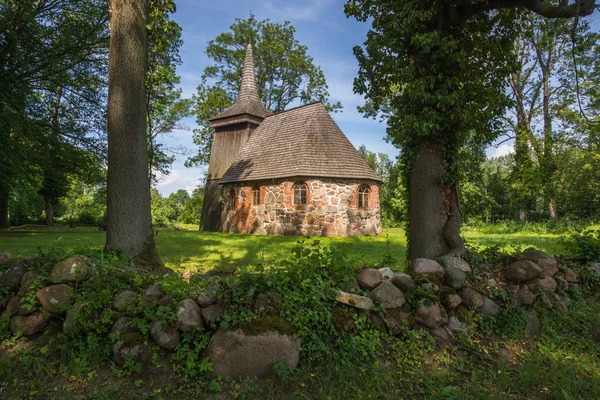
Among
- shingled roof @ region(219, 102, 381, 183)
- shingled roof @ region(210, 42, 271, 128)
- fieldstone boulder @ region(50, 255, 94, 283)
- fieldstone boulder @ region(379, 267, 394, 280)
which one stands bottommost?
fieldstone boulder @ region(379, 267, 394, 280)

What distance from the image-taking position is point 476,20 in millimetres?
5648

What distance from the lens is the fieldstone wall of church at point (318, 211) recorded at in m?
16.2

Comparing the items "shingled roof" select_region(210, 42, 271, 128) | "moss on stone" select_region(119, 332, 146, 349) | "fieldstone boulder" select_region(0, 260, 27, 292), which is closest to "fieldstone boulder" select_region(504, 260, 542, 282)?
"moss on stone" select_region(119, 332, 146, 349)

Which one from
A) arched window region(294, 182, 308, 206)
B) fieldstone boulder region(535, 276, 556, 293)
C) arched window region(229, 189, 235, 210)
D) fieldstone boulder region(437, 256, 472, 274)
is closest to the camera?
fieldstone boulder region(437, 256, 472, 274)

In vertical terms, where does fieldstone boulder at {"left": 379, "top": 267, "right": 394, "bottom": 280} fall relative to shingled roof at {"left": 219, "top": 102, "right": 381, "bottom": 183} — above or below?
below

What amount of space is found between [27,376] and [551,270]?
6.24 meters

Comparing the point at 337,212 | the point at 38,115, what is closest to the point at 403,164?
the point at 337,212

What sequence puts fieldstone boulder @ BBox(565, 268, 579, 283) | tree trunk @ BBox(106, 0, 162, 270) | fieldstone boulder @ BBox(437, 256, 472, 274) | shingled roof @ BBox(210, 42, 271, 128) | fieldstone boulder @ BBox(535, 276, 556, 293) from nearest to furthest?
fieldstone boulder @ BBox(437, 256, 472, 274), fieldstone boulder @ BBox(535, 276, 556, 293), fieldstone boulder @ BBox(565, 268, 579, 283), tree trunk @ BBox(106, 0, 162, 270), shingled roof @ BBox(210, 42, 271, 128)

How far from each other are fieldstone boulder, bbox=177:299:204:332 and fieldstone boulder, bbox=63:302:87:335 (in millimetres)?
1035

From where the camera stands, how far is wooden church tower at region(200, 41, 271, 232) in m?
21.8

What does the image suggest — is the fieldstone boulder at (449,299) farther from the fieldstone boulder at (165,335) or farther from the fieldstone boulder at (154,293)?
the fieldstone boulder at (154,293)

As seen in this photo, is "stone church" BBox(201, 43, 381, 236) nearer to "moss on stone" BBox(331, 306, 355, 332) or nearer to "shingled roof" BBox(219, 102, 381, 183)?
"shingled roof" BBox(219, 102, 381, 183)

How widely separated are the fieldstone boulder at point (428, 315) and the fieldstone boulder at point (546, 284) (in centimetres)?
178

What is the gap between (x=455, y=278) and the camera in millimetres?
4055
